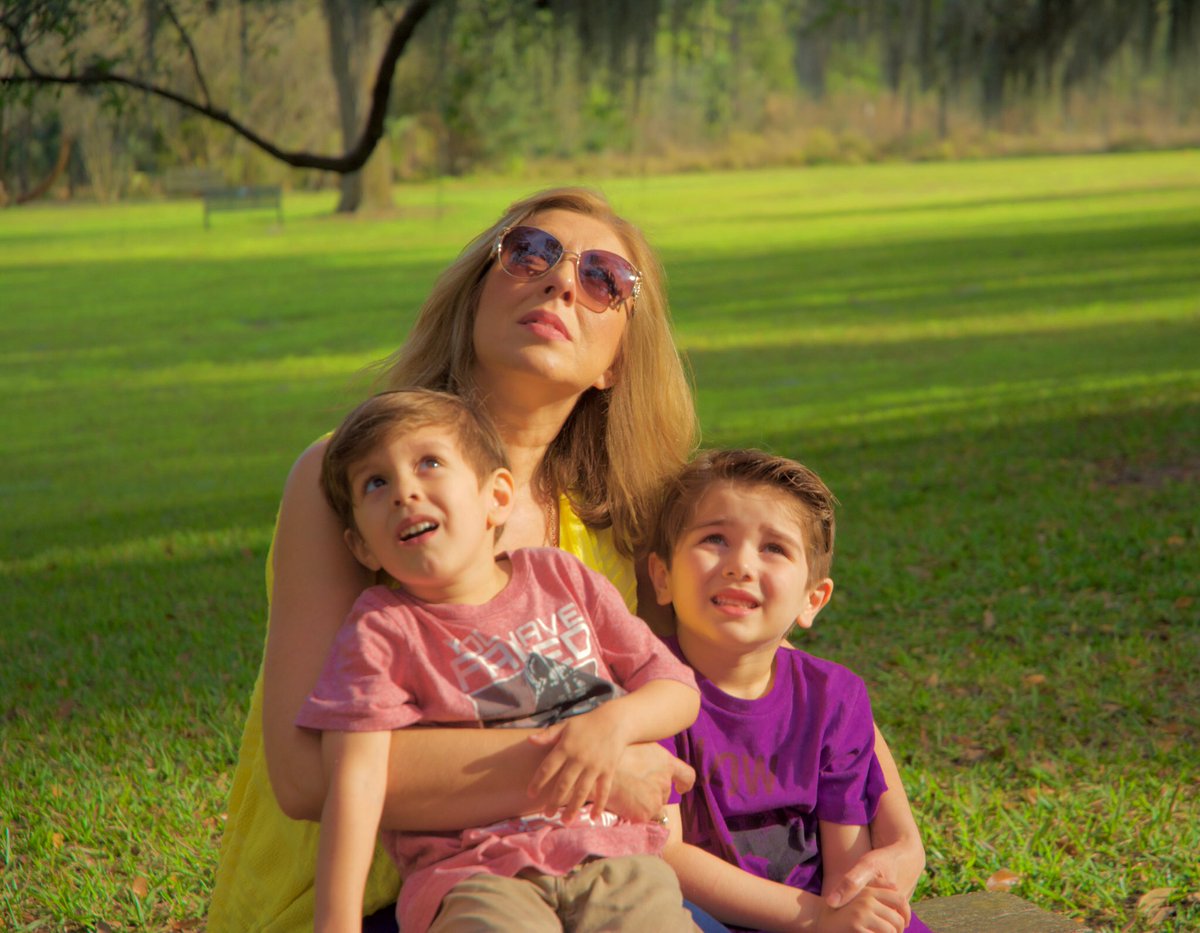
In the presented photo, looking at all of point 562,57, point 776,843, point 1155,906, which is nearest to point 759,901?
point 776,843

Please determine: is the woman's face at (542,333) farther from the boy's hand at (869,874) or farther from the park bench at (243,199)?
the park bench at (243,199)

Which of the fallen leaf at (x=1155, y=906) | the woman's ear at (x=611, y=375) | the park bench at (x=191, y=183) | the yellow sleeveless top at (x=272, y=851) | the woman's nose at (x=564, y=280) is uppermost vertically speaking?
the woman's nose at (x=564, y=280)

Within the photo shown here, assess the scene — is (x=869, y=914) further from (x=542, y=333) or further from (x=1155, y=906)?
(x=1155, y=906)

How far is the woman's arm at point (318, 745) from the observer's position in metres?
2.21

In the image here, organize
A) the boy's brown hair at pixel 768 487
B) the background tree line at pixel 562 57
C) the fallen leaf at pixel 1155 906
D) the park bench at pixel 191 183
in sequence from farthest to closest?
the park bench at pixel 191 183, the background tree line at pixel 562 57, the fallen leaf at pixel 1155 906, the boy's brown hair at pixel 768 487

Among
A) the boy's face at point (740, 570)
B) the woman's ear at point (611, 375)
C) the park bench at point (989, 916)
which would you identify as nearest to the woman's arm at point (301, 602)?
the boy's face at point (740, 570)

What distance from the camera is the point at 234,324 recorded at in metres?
20.5

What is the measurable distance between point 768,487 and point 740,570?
17 cm

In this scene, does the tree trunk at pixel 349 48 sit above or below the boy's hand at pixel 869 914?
above

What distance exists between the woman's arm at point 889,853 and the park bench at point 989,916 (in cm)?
55

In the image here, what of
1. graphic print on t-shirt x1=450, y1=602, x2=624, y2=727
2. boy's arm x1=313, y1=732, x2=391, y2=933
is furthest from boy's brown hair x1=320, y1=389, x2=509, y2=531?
boy's arm x1=313, y1=732, x2=391, y2=933

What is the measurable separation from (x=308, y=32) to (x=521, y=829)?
1906cm

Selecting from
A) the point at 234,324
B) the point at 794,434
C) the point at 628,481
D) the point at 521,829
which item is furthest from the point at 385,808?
the point at 234,324

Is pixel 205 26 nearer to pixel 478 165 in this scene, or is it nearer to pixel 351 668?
pixel 351 668
